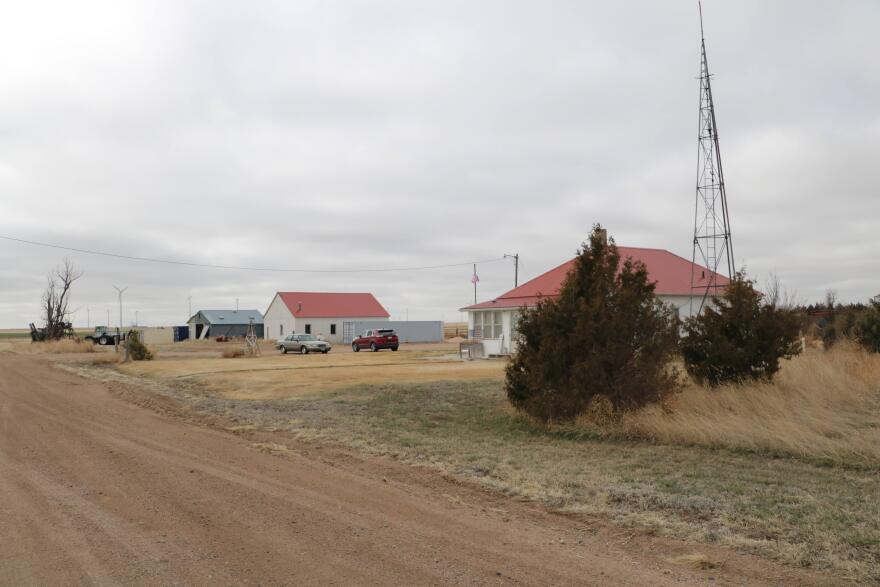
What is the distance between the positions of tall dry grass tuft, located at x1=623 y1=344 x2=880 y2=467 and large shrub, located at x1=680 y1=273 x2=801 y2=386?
563 mm

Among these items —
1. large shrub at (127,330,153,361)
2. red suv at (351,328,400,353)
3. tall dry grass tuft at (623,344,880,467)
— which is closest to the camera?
tall dry grass tuft at (623,344,880,467)

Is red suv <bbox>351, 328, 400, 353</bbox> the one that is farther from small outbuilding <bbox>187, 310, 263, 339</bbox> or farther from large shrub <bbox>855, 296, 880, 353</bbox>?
small outbuilding <bbox>187, 310, 263, 339</bbox>

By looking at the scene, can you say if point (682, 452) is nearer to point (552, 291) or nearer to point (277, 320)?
point (552, 291)

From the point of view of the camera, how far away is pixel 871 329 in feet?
76.1

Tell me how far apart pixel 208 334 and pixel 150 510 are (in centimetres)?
8174

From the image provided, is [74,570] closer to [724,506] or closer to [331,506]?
[331,506]

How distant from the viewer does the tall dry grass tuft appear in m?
9.59

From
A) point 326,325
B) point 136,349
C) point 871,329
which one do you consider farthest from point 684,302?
point 326,325

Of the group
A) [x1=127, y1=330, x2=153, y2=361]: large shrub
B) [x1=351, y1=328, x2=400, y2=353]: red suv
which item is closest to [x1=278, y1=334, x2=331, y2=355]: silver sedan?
[x1=351, y1=328, x2=400, y2=353]: red suv

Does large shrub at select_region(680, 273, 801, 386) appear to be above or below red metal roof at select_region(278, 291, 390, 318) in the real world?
below

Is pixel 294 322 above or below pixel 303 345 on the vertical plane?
above

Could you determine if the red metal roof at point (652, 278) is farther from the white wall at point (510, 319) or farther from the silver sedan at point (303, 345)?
the silver sedan at point (303, 345)

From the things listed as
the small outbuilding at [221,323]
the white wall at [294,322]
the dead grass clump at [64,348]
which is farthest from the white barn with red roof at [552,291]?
the small outbuilding at [221,323]

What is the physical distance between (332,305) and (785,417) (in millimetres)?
64320
